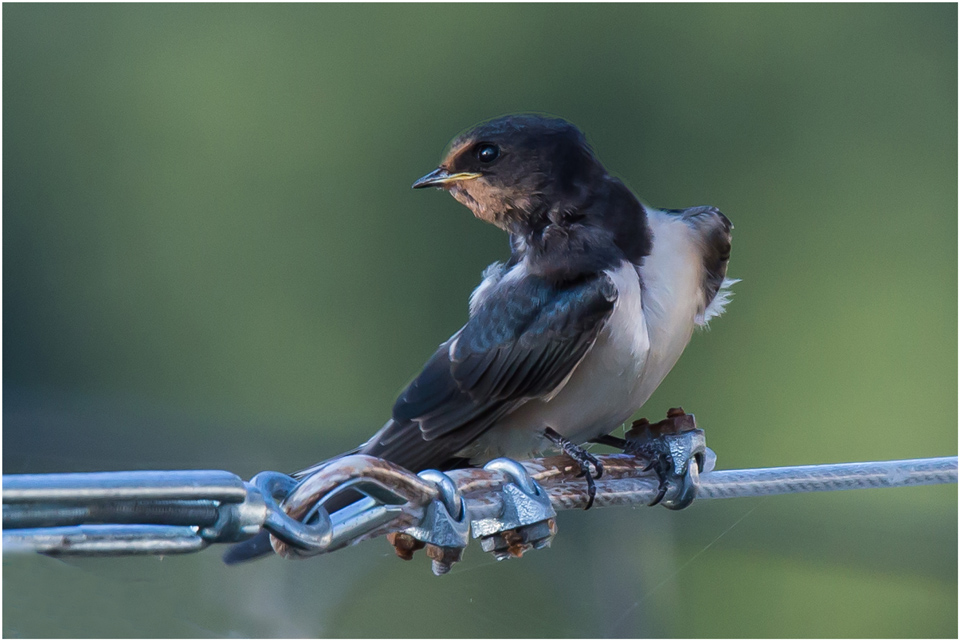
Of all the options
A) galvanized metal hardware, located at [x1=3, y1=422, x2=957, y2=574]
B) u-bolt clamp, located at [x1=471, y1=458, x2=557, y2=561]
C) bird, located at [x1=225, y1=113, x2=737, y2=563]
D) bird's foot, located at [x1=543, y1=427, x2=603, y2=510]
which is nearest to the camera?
galvanized metal hardware, located at [x1=3, y1=422, x2=957, y2=574]

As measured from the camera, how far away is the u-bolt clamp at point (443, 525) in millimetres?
318

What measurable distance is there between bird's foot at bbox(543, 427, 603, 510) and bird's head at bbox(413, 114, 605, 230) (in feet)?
0.39

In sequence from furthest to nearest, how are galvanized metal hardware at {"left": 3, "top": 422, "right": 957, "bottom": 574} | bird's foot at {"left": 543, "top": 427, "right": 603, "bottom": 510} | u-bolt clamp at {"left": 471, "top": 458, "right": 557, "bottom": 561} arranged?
bird's foot at {"left": 543, "top": 427, "right": 603, "bottom": 510}, u-bolt clamp at {"left": 471, "top": 458, "right": 557, "bottom": 561}, galvanized metal hardware at {"left": 3, "top": 422, "right": 957, "bottom": 574}

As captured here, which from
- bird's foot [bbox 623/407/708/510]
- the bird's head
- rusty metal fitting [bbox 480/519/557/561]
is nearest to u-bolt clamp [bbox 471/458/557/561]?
rusty metal fitting [bbox 480/519/557/561]

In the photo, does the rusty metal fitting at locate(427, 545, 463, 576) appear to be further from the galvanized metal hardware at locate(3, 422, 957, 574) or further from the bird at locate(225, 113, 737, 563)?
the bird at locate(225, 113, 737, 563)

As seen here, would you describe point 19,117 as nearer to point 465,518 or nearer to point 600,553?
point 600,553

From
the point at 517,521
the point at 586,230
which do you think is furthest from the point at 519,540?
the point at 586,230

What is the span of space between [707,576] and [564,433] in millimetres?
506

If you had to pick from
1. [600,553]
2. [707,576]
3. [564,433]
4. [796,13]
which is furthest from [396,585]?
[796,13]

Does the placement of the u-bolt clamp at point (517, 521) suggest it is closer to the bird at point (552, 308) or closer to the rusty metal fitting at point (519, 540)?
the rusty metal fitting at point (519, 540)

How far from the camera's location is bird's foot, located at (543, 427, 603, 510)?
0.45 meters

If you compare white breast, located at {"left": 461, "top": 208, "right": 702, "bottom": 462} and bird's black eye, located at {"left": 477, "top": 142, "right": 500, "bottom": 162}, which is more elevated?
bird's black eye, located at {"left": 477, "top": 142, "right": 500, "bottom": 162}

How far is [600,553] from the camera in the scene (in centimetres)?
82

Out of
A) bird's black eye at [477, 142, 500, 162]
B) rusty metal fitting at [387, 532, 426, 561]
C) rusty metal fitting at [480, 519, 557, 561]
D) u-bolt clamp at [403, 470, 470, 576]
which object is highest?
bird's black eye at [477, 142, 500, 162]
